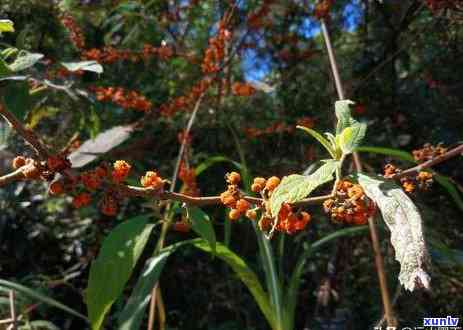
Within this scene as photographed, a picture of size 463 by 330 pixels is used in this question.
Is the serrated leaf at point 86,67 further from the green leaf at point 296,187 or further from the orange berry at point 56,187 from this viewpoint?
the green leaf at point 296,187

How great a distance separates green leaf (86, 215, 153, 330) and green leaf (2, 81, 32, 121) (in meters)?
0.49

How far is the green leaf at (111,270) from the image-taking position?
50.6 inches

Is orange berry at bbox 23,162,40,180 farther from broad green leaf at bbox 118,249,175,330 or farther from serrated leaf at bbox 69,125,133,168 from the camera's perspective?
serrated leaf at bbox 69,125,133,168

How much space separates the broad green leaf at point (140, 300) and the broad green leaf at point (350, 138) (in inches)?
32.7

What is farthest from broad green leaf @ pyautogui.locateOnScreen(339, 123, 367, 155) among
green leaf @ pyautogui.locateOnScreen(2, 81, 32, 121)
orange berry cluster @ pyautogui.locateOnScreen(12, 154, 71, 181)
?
green leaf @ pyautogui.locateOnScreen(2, 81, 32, 121)

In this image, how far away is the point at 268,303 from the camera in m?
1.55

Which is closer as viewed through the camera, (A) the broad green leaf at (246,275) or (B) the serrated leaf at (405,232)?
(B) the serrated leaf at (405,232)

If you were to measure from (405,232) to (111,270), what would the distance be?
34.2 inches

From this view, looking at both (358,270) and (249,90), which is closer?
(358,270)

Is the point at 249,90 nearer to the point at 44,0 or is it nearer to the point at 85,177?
the point at 44,0

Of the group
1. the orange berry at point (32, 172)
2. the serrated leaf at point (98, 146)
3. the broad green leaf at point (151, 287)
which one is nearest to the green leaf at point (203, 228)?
the broad green leaf at point (151, 287)

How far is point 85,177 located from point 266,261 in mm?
945

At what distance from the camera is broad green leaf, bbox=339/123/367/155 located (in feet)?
2.68

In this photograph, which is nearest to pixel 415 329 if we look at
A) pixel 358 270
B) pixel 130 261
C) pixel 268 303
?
pixel 268 303
